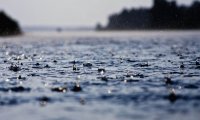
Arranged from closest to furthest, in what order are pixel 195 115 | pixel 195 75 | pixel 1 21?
1. pixel 195 115
2. pixel 195 75
3. pixel 1 21

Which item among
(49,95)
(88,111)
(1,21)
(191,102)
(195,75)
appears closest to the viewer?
(88,111)

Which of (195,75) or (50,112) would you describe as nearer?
(50,112)

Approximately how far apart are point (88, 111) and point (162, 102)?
406cm

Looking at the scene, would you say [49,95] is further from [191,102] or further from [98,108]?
[191,102]

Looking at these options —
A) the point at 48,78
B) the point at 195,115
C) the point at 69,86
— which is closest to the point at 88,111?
the point at 195,115

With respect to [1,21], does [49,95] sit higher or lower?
lower

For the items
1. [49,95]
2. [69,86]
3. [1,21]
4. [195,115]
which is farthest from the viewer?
[1,21]

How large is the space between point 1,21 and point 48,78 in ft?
444

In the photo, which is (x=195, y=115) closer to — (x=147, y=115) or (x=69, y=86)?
(x=147, y=115)

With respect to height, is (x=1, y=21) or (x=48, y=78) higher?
(x=1, y=21)

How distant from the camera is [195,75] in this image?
3247 centimetres

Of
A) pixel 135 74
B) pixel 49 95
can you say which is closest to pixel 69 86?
pixel 49 95

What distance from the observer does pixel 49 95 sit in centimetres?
2488

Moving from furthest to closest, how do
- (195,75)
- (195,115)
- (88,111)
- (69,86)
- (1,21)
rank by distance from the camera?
(1,21) < (195,75) < (69,86) < (88,111) < (195,115)
